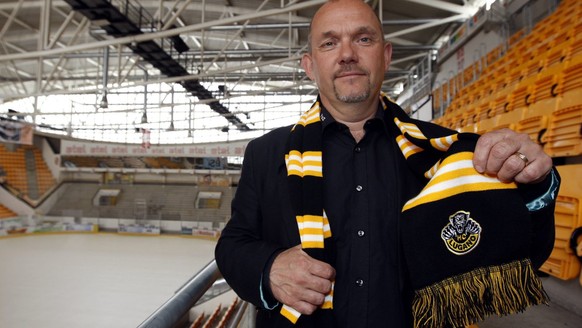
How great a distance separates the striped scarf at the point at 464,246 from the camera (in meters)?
0.93

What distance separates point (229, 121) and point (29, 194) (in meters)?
12.3

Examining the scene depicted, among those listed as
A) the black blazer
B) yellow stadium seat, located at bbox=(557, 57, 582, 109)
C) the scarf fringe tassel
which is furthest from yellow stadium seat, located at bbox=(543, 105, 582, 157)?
the scarf fringe tassel

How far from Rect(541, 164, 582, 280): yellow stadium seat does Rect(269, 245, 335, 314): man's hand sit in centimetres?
223

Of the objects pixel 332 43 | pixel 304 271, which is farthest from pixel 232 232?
pixel 332 43

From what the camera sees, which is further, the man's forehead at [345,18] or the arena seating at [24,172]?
the arena seating at [24,172]

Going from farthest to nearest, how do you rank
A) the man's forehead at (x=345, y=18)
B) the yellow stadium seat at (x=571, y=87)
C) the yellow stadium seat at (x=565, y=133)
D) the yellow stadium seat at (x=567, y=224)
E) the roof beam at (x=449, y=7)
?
the roof beam at (x=449, y=7) → the yellow stadium seat at (x=571, y=87) → the yellow stadium seat at (x=565, y=133) → the yellow stadium seat at (x=567, y=224) → the man's forehead at (x=345, y=18)

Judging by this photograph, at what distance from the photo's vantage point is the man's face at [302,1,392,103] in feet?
4.27

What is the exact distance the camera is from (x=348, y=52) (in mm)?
1302

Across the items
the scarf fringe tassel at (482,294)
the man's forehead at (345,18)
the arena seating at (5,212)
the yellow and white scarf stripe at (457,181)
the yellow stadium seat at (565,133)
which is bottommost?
the arena seating at (5,212)

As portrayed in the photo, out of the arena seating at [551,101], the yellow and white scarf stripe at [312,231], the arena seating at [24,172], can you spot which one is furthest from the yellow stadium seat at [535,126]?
the arena seating at [24,172]

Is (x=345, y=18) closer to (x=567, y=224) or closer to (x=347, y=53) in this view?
(x=347, y=53)

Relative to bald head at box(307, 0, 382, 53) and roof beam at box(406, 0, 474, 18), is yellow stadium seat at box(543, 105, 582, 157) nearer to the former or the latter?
bald head at box(307, 0, 382, 53)

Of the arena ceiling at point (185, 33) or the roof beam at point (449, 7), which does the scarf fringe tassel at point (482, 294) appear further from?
the roof beam at point (449, 7)

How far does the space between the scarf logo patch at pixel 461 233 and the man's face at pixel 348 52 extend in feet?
1.77
